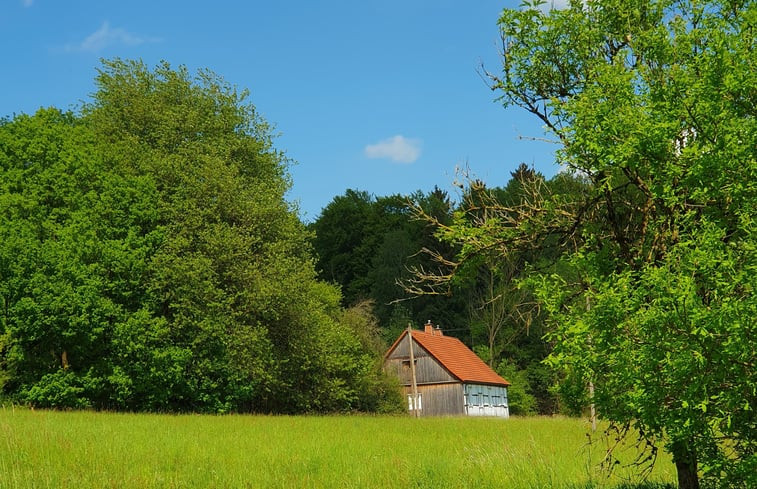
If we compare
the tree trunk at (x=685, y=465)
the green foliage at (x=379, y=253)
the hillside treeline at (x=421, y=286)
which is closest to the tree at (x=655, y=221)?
the tree trunk at (x=685, y=465)

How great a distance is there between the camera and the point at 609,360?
7.75 m

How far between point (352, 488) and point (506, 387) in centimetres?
5259

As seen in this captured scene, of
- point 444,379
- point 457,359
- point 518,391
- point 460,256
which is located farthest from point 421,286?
point 460,256

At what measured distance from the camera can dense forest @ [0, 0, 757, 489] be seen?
7484mm

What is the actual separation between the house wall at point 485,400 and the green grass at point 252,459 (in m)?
35.1

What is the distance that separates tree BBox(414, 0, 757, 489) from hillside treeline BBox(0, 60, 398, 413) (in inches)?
814

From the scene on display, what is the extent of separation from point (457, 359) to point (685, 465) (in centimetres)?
4938

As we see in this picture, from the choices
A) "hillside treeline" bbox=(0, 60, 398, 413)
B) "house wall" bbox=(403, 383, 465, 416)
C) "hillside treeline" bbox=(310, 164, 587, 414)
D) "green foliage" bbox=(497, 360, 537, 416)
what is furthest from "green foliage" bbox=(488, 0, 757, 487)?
"green foliage" bbox=(497, 360, 537, 416)

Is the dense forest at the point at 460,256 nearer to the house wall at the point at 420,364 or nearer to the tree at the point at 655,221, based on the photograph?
the tree at the point at 655,221

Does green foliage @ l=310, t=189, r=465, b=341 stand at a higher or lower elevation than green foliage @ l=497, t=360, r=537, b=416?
higher

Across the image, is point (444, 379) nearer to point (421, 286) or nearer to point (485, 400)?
point (485, 400)

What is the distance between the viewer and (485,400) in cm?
5819

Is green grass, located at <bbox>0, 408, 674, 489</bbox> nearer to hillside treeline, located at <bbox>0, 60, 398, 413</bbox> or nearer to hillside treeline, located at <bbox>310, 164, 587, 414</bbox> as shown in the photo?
hillside treeline, located at <bbox>0, 60, 398, 413</bbox>

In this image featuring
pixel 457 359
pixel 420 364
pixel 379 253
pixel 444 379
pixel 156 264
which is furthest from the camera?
pixel 379 253
